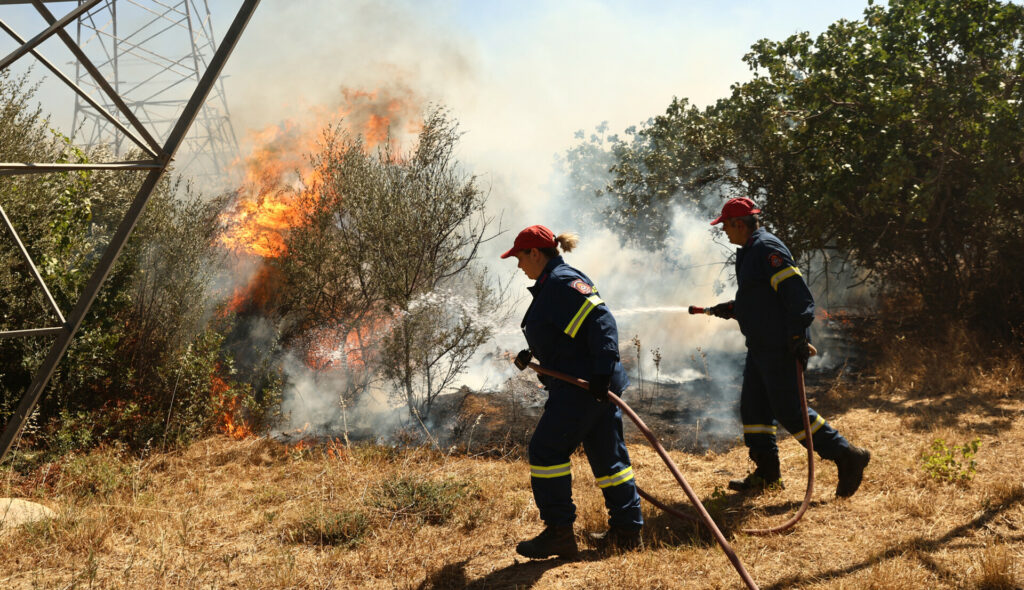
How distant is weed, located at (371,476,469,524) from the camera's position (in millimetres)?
4172

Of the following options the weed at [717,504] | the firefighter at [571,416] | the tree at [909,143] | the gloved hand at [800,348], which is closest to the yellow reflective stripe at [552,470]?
the firefighter at [571,416]

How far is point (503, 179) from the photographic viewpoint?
28.3 metres

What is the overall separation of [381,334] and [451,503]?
515cm

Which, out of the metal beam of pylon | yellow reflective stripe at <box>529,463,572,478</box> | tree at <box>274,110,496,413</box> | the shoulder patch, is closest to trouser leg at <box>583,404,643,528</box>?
yellow reflective stripe at <box>529,463,572,478</box>

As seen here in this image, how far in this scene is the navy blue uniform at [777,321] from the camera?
388cm

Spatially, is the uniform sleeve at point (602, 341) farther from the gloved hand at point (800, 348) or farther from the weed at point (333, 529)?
the weed at point (333, 529)

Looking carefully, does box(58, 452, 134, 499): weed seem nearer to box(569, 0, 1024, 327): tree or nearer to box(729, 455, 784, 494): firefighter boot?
box(729, 455, 784, 494): firefighter boot

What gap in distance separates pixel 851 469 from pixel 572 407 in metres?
2.07

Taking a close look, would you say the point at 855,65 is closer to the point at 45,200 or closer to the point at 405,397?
the point at 405,397

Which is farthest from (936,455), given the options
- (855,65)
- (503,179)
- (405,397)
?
(503,179)

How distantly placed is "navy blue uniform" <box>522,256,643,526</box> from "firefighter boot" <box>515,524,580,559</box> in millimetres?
46

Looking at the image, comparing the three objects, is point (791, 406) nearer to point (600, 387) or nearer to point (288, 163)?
point (600, 387)

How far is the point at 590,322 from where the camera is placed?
3.38 metres

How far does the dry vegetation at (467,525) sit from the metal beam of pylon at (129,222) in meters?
0.74
